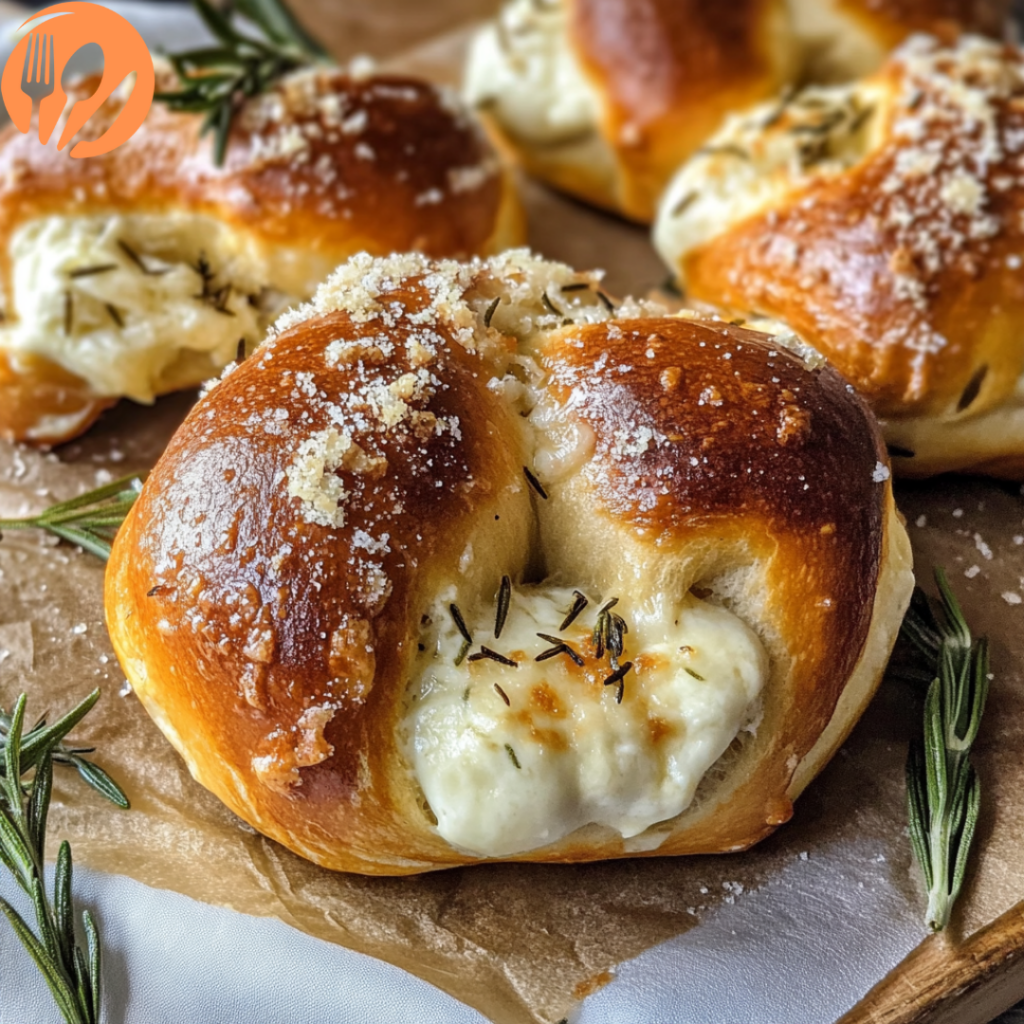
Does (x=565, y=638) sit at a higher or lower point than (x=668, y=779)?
higher

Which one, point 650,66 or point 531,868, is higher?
point 650,66

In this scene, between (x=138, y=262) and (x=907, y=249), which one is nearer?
(x=907, y=249)

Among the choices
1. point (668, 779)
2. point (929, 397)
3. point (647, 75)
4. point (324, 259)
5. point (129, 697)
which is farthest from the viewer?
point (647, 75)

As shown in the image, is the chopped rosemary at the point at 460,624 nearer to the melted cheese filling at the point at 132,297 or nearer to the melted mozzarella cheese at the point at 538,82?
the melted cheese filling at the point at 132,297

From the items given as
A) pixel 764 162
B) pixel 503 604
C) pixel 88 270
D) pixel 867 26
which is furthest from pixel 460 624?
pixel 867 26

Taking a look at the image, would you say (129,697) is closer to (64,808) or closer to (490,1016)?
(64,808)

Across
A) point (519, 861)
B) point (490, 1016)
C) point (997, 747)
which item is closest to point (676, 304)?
point (997, 747)

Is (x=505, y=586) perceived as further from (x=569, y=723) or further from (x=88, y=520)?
(x=88, y=520)
